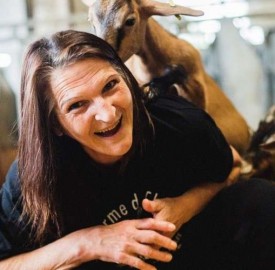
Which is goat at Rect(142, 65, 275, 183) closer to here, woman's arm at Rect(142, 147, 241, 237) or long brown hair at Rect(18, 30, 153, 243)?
woman's arm at Rect(142, 147, 241, 237)

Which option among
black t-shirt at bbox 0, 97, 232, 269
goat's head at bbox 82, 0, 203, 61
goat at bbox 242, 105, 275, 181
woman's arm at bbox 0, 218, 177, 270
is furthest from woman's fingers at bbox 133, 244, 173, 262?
goat at bbox 242, 105, 275, 181

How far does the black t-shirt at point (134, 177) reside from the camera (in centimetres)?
99

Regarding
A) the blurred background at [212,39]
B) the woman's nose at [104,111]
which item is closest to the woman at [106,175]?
the woman's nose at [104,111]

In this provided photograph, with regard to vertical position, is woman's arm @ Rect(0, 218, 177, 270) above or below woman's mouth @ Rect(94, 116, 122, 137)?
below

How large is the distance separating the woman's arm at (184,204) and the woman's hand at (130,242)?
41mm

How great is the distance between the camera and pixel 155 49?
1348mm

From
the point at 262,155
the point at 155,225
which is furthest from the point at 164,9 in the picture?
the point at 262,155

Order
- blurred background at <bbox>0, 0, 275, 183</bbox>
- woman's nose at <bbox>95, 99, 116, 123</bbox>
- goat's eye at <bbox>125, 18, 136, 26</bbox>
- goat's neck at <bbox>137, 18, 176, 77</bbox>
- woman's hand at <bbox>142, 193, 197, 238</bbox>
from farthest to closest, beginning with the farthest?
blurred background at <bbox>0, 0, 275, 183</bbox> → goat's neck at <bbox>137, 18, 176, 77</bbox> → goat's eye at <bbox>125, 18, 136, 26</bbox> → woman's hand at <bbox>142, 193, 197, 238</bbox> → woman's nose at <bbox>95, 99, 116, 123</bbox>

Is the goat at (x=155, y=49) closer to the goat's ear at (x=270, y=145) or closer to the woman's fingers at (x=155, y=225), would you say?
the goat's ear at (x=270, y=145)

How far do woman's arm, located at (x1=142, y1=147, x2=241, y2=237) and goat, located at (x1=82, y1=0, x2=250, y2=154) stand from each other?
0.33m

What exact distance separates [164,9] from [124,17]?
0.09 meters

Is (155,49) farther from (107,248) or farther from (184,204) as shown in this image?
(107,248)

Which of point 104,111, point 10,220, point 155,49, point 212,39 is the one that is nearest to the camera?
point 104,111

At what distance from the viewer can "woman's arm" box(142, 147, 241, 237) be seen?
0.98 meters
